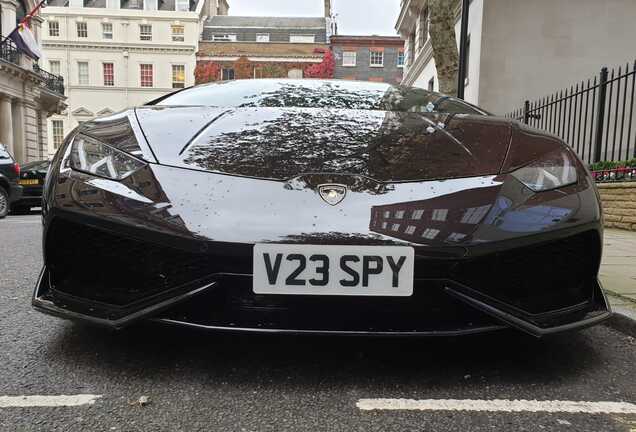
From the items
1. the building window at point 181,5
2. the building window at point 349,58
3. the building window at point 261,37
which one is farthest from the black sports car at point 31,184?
the building window at point 181,5

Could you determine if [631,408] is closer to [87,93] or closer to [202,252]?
[202,252]

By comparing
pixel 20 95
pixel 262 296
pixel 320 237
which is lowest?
pixel 262 296

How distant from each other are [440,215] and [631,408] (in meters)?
0.74

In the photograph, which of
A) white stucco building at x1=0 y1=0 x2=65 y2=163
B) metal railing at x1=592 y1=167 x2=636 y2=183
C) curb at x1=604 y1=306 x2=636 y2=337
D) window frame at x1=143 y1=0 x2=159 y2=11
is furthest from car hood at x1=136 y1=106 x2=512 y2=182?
window frame at x1=143 y1=0 x2=159 y2=11

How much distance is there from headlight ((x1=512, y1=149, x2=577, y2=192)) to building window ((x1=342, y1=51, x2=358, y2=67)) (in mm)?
37568

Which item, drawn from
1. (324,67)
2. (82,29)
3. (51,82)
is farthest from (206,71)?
(51,82)

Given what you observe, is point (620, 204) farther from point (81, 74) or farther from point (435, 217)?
point (81, 74)

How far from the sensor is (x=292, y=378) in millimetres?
1509

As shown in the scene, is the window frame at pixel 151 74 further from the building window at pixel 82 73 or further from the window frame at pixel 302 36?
the window frame at pixel 302 36

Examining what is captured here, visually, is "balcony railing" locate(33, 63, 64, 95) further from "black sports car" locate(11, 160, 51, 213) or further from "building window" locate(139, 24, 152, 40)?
"black sports car" locate(11, 160, 51, 213)

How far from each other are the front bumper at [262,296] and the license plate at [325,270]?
0.03m

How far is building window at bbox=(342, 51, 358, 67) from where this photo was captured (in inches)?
1473

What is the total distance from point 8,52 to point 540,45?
19999 mm

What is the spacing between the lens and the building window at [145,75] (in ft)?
123
